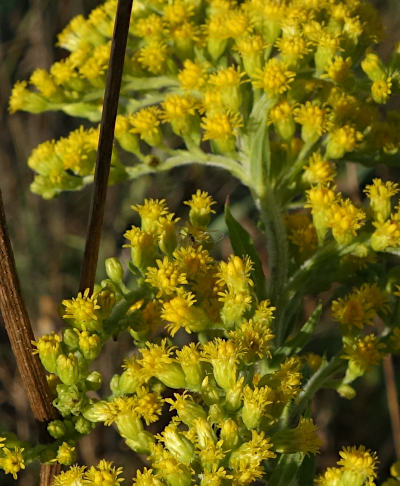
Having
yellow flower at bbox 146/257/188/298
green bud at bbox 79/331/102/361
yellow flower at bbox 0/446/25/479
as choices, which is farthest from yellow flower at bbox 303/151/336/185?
yellow flower at bbox 0/446/25/479

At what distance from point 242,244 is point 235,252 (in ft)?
0.09

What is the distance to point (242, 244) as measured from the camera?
183 centimetres

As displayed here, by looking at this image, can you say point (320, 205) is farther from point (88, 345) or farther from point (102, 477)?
point (102, 477)

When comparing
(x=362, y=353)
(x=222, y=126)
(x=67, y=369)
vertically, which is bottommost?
(x=362, y=353)

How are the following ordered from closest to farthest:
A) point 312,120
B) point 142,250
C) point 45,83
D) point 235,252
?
point 142,250 → point 235,252 → point 312,120 → point 45,83

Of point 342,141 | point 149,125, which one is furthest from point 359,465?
point 149,125

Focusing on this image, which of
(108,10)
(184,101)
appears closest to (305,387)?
(184,101)

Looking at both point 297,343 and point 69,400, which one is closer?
point 69,400

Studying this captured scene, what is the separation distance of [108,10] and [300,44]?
2.23ft

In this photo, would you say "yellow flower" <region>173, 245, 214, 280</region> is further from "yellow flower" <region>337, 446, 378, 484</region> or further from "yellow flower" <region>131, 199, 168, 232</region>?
"yellow flower" <region>337, 446, 378, 484</region>

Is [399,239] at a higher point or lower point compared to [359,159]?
lower

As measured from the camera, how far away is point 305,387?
186 cm

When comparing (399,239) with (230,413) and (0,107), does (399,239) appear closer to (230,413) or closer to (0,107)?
(230,413)

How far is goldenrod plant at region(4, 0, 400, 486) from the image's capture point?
151cm
